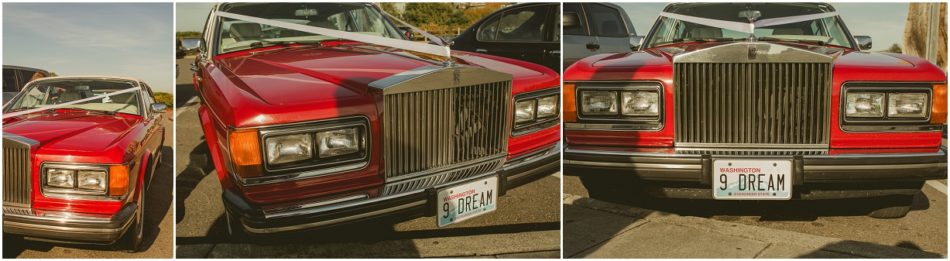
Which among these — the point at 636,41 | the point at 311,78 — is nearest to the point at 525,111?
the point at 311,78

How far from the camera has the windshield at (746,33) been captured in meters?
4.21

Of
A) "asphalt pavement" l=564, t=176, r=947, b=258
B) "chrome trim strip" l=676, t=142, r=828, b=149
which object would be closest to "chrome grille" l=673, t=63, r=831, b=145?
"chrome trim strip" l=676, t=142, r=828, b=149

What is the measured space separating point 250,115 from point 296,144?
0.20m

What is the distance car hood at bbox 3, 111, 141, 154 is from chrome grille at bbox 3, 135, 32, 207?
0.05m

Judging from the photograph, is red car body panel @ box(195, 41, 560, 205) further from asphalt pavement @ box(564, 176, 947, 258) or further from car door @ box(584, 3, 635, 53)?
car door @ box(584, 3, 635, 53)

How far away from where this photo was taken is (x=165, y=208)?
111 inches

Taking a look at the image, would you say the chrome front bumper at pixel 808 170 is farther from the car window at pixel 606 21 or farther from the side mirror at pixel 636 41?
the car window at pixel 606 21

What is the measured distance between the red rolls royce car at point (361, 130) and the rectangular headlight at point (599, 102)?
0.55ft

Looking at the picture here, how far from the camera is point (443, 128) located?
3.02 m

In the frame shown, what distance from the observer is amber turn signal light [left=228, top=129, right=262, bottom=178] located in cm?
257

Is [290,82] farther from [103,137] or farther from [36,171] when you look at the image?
[36,171]

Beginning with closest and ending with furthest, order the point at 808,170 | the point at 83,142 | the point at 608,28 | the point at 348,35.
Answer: the point at 83,142, the point at 808,170, the point at 348,35, the point at 608,28

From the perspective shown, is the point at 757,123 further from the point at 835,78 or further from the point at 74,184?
the point at 74,184

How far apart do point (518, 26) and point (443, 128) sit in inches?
96.9
